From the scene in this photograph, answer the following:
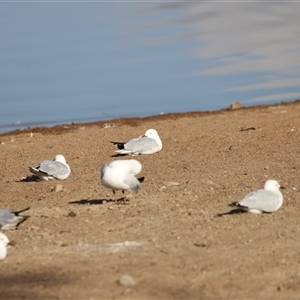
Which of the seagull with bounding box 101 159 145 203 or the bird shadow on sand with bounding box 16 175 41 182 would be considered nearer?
the seagull with bounding box 101 159 145 203

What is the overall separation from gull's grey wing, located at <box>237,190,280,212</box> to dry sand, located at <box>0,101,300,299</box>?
11 centimetres

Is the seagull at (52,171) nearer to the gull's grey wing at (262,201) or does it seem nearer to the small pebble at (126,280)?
the gull's grey wing at (262,201)

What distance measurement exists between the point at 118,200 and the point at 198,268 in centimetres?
306

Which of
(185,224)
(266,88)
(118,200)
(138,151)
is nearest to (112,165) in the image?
(118,200)

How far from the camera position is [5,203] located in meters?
11.2

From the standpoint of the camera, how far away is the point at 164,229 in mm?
8781

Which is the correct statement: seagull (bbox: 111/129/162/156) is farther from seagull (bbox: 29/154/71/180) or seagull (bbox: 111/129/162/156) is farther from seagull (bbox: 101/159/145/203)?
seagull (bbox: 101/159/145/203)

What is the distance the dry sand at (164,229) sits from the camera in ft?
22.8

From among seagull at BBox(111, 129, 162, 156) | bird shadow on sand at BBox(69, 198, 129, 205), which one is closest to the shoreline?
seagull at BBox(111, 129, 162, 156)

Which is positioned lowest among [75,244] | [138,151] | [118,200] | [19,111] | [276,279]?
[276,279]

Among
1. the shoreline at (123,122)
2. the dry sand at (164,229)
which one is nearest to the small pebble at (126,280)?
the dry sand at (164,229)

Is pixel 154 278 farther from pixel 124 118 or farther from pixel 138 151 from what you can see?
pixel 124 118

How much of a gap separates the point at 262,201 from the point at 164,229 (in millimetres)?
1176

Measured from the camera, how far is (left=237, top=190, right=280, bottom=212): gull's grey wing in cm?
935
